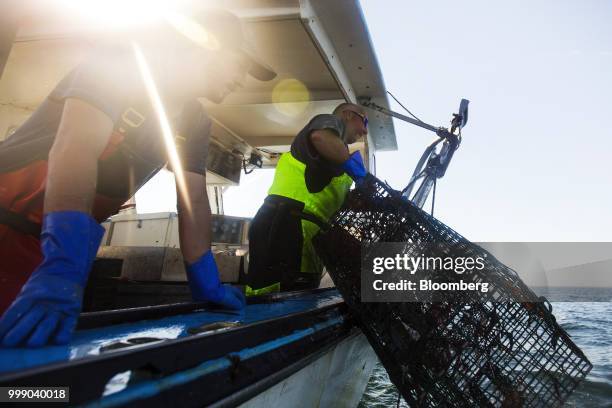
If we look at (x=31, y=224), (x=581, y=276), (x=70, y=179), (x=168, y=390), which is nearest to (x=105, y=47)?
(x=70, y=179)

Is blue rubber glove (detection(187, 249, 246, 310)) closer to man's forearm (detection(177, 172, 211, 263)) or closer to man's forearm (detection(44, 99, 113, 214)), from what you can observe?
man's forearm (detection(177, 172, 211, 263))

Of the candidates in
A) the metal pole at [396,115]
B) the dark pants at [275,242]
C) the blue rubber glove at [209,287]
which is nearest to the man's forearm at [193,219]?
the blue rubber glove at [209,287]

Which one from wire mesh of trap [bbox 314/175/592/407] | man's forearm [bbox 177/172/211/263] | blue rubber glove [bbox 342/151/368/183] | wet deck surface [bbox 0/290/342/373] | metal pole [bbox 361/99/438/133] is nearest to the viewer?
wet deck surface [bbox 0/290/342/373]

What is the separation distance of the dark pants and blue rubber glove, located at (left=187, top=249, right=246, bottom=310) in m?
0.77

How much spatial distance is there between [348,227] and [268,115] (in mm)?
4428

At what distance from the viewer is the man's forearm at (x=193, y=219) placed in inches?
72.0

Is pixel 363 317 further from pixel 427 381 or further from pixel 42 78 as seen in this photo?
pixel 42 78

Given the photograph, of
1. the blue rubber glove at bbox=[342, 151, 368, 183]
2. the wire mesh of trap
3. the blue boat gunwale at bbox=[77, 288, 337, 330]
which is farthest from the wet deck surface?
the blue rubber glove at bbox=[342, 151, 368, 183]

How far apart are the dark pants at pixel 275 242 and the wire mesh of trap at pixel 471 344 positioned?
91 centimetres

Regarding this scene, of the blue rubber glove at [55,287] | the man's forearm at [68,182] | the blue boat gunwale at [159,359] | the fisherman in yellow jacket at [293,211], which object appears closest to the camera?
the blue boat gunwale at [159,359]

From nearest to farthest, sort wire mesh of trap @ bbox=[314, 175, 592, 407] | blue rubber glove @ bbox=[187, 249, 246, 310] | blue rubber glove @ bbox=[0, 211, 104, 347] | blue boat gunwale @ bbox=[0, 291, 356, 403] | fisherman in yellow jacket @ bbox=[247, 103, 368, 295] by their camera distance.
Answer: blue boat gunwale @ bbox=[0, 291, 356, 403] < blue rubber glove @ bbox=[0, 211, 104, 347] < wire mesh of trap @ bbox=[314, 175, 592, 407] < blue rubber glove @ bbox=[187, 249, 246, 310] < fisherman in yellow jacket @ bbox=[247, 103, 368, 295]

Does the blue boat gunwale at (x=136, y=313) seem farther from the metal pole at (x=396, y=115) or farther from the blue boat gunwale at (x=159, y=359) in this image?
the metal pole at (x=396, y=115)

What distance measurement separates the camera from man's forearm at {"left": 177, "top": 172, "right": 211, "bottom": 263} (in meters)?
1.83

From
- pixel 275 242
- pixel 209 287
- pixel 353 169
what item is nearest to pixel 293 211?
pixel 275 242
